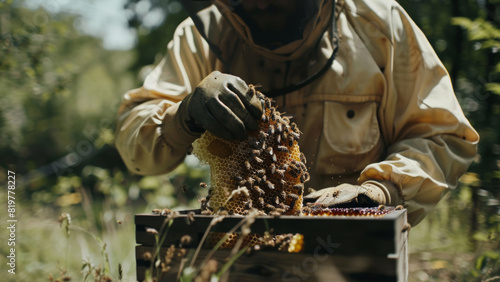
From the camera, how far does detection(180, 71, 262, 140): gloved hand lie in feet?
6.50

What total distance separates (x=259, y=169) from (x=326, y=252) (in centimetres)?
57

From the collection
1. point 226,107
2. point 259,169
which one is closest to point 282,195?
point 259,169

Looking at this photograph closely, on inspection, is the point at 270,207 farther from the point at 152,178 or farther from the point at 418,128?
the point at 152,178

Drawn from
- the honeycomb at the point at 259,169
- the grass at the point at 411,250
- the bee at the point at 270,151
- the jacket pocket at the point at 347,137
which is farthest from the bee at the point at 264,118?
the grass at the point at 411,250

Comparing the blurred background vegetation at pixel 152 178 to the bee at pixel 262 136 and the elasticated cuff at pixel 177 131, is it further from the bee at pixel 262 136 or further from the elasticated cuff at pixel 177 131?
the bee at pixel 262 136

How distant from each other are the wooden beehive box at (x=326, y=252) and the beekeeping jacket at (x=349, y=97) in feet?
3.32

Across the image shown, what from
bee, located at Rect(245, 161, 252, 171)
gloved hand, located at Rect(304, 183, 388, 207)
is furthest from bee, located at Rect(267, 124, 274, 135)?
gloved hand, located at Rect(304, 183, 388, 207)

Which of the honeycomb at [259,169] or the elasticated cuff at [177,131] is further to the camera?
the elasticated cuff at [177,131]

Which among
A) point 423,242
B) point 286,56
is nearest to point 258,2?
point 286,56

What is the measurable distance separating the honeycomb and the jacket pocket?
2.17 ft

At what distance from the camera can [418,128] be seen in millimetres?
2732

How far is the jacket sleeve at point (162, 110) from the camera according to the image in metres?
2.72

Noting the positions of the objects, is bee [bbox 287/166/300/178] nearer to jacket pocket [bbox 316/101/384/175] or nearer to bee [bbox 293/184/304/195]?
bee [bbox 293/184/304/195]

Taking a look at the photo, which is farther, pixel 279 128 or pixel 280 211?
pixel 279 128
